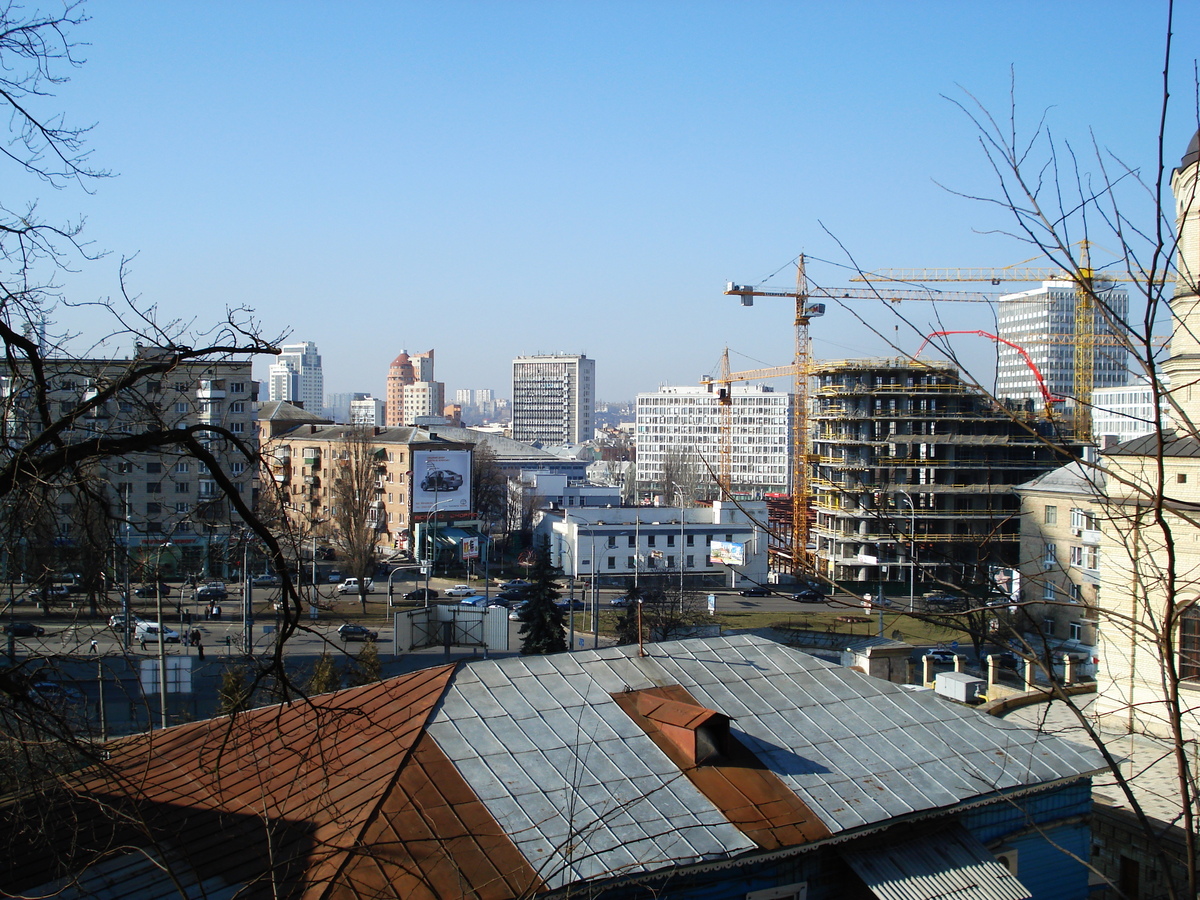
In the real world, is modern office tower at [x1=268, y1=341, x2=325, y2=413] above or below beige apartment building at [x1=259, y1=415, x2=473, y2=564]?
above

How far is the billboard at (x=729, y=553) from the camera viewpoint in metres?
35.5

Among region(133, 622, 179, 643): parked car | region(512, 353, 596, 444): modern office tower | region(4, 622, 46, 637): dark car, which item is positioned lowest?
region(133, 622, 179, 643): parked car

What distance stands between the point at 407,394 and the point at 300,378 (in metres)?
30.1

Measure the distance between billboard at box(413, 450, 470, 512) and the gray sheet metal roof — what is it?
3422 cm

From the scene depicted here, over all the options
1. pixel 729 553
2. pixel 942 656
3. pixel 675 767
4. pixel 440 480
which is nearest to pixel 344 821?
pixel 675 767

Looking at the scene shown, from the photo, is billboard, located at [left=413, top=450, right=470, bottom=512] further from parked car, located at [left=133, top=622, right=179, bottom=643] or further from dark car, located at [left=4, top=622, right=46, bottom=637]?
dark car, located at [left=4, top=622, right=46, bottom=637]

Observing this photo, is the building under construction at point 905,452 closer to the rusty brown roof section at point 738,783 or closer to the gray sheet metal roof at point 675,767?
the gray sheet metal roof at point 675,767

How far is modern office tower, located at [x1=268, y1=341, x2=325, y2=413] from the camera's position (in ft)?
517

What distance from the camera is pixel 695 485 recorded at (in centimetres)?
6619

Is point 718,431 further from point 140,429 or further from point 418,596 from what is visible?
point 140,429

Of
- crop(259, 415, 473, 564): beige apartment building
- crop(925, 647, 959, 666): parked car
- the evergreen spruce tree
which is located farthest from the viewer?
crop(259, 415, 473, 564): beige apartment building

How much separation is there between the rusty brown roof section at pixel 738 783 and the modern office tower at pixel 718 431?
2902 inches

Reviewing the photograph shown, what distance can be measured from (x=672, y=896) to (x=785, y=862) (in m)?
0.81

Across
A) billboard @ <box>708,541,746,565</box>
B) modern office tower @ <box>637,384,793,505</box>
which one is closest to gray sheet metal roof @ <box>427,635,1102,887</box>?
billboard @ <box>708,541,746,565</box>
